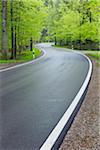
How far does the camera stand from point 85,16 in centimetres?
5838

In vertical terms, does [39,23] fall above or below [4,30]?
above

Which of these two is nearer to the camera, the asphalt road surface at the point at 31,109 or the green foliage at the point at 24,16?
the asphalt road surface at the point at 31,109

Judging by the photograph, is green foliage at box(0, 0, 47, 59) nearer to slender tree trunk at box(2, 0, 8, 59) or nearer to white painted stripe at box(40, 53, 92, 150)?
slender tree trunk at box(2, 0, 8, 59)

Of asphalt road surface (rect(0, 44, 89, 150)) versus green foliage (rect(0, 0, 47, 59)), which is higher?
green foliage (rect(0, 0, 47, 59))

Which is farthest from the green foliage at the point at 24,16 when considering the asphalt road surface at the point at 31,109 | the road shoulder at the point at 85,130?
the road shoulder at the point at 85,130

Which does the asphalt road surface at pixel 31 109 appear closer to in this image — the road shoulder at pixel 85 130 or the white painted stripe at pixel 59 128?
the white painted stripe at pixel 59 128

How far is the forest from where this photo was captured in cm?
2905

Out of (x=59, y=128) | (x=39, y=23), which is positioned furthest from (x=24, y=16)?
(x=59, y=128)

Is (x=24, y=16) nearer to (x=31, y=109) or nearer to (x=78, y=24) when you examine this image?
(x=31, y=109)

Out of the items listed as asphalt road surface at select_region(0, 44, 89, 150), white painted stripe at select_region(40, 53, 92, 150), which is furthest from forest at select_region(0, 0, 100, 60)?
white painted stripe at select_region(40, 53, 92, 150)

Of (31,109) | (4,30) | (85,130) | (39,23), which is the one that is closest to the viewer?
(85,130)

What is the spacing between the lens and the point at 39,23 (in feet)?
117

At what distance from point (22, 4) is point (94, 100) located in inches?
899

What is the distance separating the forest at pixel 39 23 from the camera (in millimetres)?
29053
